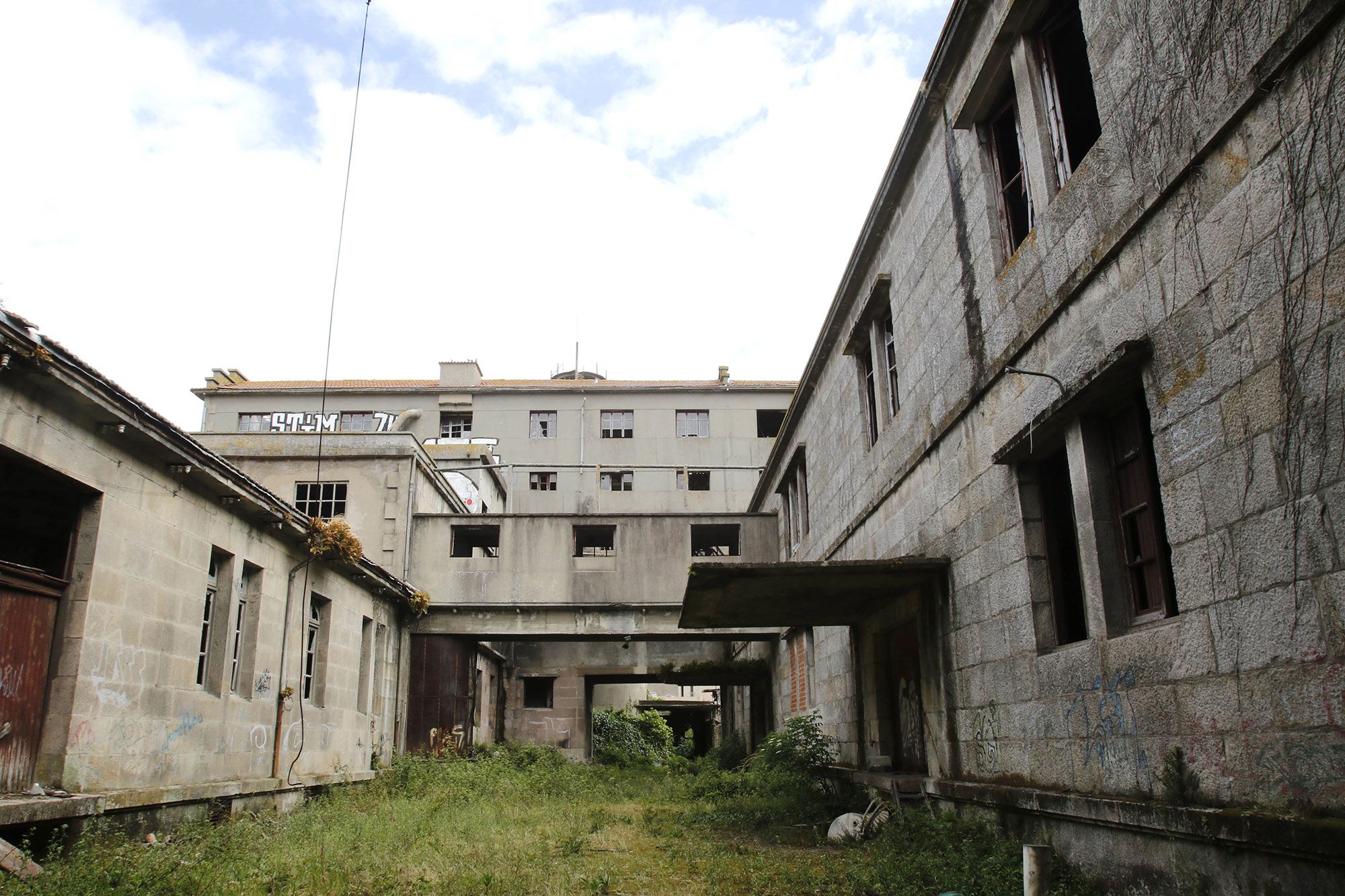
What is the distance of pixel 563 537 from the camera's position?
2041 centimetres

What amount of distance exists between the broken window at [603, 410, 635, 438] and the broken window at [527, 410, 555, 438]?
203cm

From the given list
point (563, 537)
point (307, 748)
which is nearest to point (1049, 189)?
point (307, 748)

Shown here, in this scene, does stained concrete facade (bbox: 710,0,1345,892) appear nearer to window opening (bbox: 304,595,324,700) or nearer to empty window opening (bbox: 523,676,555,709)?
window opening (bbox: 304,595,324,700)

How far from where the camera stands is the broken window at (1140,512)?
570 cm

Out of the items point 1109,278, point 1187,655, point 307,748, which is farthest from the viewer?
point 307,748

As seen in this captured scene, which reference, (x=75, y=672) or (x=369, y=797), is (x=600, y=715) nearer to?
(x=369, y=797)

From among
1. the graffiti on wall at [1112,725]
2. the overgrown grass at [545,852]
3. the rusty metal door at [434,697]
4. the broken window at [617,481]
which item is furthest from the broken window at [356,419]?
the graffiti on wall at [1112,725]

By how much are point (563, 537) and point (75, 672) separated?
12.4 m

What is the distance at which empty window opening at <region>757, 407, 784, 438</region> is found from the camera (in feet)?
121

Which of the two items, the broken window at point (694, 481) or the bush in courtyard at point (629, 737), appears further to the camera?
the broken window at point (694, 481)

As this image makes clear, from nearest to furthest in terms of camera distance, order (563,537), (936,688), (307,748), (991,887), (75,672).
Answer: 1. (991,887)
2. (75,672)
3. (936,688)
4. (307,748)
5. (563,537)

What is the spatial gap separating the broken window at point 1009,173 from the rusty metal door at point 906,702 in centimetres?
456

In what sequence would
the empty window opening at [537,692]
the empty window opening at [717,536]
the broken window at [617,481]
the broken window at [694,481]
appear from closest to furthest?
the empty window opening at [717,536] → the empty window opening at [537,692] → the broken window at [694,481] → the broken window at [617,481]

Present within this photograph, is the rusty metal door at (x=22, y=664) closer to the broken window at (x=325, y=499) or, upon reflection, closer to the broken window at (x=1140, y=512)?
the broken window at (x=1140, y=512)
